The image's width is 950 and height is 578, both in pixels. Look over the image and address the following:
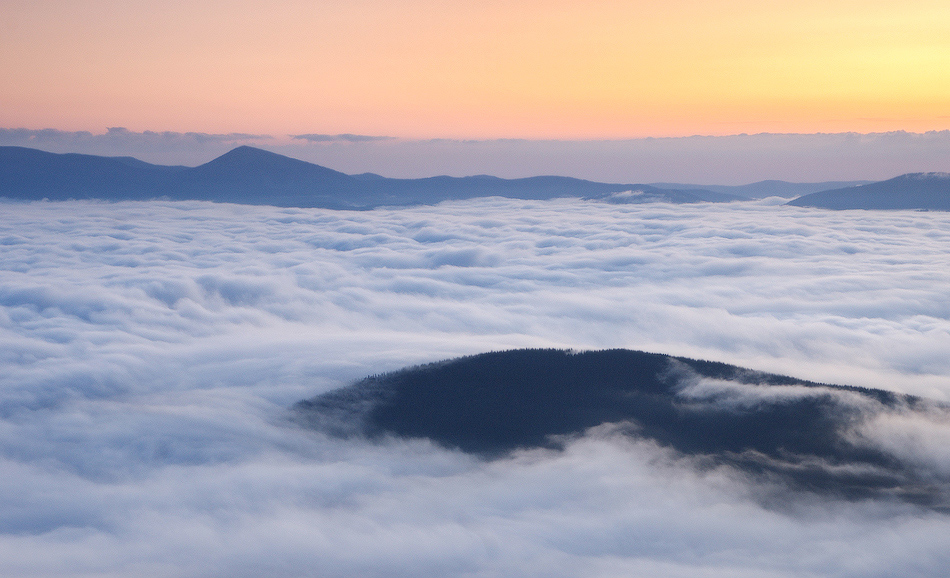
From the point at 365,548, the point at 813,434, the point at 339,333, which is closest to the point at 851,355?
the point at 813,434

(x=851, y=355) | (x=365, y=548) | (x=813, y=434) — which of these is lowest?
(x=365, y=548)

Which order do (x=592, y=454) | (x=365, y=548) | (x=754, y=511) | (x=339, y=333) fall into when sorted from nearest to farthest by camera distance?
(x=365, y=548) → (x=754, y=511) → (x=592, y=454) → (x=339, y=333)

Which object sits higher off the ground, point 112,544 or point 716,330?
point 716,330

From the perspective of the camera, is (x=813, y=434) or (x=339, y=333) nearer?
(x=813, y=434)

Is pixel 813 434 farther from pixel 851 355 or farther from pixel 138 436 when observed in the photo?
pixel 138 436

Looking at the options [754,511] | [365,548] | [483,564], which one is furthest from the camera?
[754,511]

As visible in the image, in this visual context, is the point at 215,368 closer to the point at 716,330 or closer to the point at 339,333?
the point at 339,333

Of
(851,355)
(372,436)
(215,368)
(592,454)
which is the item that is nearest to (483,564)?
(592,454)
